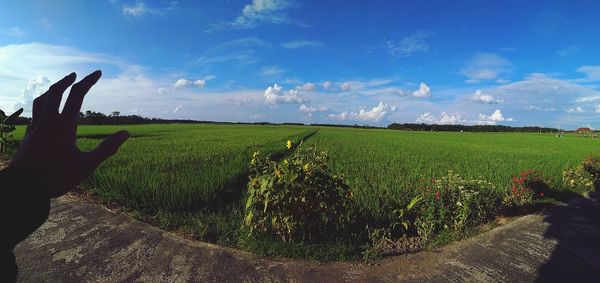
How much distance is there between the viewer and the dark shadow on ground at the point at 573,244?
4.12 metres

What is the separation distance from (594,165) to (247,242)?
1063 centimetres

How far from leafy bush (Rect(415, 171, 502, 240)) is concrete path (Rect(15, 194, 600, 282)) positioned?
541mm

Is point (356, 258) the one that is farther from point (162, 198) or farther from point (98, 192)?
point (98, 192)

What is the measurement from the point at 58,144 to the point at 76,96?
0.43 ft

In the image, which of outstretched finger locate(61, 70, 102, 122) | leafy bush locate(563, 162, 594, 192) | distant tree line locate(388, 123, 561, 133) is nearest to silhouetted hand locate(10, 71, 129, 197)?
outstretched finger locate(61, 70, 102, 122)

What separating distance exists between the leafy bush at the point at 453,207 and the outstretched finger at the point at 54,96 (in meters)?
5.09

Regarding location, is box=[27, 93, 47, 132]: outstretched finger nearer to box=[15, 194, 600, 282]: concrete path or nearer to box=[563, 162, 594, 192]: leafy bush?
box=[15, 194, 600, 282]: concrete path

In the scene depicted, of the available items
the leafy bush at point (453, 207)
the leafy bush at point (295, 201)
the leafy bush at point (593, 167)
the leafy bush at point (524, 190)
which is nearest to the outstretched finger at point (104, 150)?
the leafy bush at point (295, 201)

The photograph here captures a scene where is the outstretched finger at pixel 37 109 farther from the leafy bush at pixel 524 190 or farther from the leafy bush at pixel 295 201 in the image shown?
the leafy bush at pixel 524 190

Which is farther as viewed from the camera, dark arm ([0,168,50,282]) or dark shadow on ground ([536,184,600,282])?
dark shadow on ground ([536,184,600,282])

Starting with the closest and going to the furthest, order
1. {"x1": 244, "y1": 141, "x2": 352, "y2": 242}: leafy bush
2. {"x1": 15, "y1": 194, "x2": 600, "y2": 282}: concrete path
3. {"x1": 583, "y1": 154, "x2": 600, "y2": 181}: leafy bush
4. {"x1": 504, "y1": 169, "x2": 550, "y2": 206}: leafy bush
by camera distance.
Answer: {"x1": 15, "y1": 194, "x2": 600, "y2": 282}: concrete path < {"x1": 244, "y1": 141, "x2": 352, "y2": 242}: leafy bush < {"x1": 504, "y1": 169, "x2": 550, "y2": 206}: leafy bush < {"x1": 583, "y1": 154, "x2": 600, "y2": 181}: leafy bush

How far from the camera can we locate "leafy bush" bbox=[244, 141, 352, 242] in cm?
476

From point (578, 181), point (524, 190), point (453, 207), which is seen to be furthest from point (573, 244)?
point (578, 181)

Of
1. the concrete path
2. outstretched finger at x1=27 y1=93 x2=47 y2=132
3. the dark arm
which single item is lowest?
the concrete path
